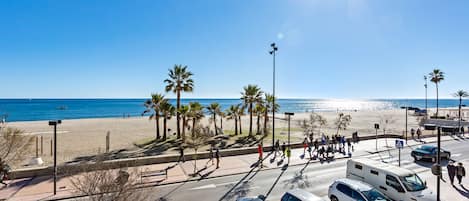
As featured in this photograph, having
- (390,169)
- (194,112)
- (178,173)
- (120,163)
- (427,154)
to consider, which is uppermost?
(194,112)

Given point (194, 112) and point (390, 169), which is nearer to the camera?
point (390, 169)

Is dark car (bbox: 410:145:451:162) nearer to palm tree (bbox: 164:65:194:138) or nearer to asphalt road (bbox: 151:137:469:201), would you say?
asphalt road (bbox: 151:137:469:201)

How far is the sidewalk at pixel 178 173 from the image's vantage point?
1464 cm

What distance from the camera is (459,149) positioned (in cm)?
2741

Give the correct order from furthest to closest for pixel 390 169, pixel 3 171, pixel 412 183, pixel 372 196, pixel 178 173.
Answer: pixel 178 173
pixel 3 171
pixel 390 169
pixel 412 183
pixel 372 196

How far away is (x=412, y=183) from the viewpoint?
1274cm

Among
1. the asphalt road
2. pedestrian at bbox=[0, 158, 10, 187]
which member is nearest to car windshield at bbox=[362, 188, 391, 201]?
the asphalt road

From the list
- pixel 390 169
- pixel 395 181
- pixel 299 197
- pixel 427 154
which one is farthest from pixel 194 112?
pixel 395 181

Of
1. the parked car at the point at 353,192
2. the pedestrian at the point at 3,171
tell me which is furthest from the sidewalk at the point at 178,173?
the parked car at the point at 353,192

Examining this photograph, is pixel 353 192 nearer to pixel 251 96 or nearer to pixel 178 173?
pixel 178 173

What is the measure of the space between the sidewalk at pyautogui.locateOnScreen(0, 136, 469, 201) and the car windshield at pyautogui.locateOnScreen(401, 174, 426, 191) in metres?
9.43

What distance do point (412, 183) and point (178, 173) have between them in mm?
13887

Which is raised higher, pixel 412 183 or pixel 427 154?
pixel 412 183

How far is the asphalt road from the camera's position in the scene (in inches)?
576
